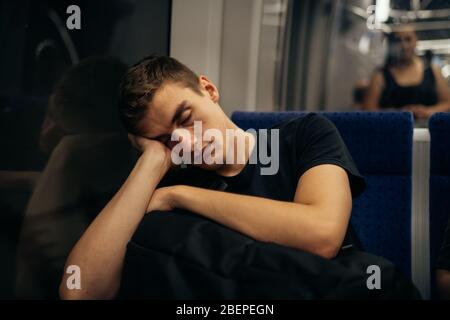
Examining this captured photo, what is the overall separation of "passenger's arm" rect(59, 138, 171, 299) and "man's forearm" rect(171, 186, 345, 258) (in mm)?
135

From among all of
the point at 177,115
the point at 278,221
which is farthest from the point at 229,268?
the point at 177,115

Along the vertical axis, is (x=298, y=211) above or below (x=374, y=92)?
below

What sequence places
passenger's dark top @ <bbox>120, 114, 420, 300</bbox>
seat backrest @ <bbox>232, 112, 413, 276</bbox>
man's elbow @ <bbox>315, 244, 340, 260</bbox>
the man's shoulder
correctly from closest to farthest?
passenger's dark top @ <bbox>120, 114, 420, 300</bbox> → man's elbow @ <bbox>315, 244, 340, 260</bbox> → the man's shoulder → seat backrest @ <bbox>232, 112, 413, 276</bbox>

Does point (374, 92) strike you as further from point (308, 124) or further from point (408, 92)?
point (308, 124)

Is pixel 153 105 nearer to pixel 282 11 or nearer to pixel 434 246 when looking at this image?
pixel 434 246

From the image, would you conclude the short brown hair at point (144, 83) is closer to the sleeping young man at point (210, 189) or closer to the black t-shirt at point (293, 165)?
the sleeping young man at point (210, 189)

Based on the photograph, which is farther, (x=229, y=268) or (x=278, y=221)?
(x=278, y=221)

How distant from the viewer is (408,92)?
174cm

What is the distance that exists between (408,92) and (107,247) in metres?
1.45

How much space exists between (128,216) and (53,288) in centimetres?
31

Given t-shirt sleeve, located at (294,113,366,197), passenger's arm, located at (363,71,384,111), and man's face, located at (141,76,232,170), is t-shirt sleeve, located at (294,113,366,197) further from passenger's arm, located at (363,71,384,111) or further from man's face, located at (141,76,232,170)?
passenger's arm, located at (363,71,384,111)

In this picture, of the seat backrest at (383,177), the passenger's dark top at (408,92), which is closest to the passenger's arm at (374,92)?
the passenger's dark top at (408,92)

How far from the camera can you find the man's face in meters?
0.87

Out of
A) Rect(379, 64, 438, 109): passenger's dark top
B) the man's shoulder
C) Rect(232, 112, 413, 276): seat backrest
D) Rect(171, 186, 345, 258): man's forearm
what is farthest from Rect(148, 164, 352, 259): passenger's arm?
Rect(379, 64, 438, 109): passenger's dark top
